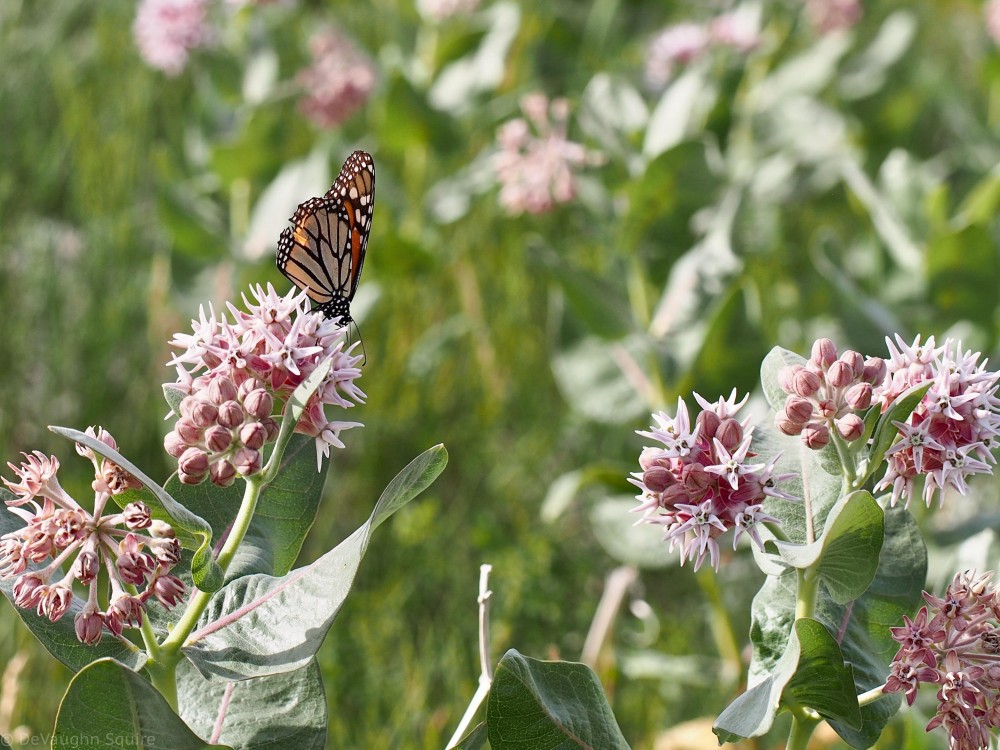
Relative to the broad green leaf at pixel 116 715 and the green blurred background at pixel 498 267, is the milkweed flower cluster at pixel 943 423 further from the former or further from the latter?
the green blurred background at pixel 498 267

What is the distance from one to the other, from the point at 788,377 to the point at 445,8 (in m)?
2.66

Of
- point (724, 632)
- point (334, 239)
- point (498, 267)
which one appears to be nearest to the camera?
point (334, 239)

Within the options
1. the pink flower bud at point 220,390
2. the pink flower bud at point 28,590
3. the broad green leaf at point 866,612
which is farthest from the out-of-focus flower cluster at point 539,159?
the pink flower bud at point 28,590

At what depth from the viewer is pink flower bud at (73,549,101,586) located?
0.93 meters

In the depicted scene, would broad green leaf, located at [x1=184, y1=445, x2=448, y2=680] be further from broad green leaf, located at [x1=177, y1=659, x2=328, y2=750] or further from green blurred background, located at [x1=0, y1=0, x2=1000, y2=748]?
green blurred background, located at [x1=0, y1=0, x2=1000, y2=748]

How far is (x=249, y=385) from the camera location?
101 cm

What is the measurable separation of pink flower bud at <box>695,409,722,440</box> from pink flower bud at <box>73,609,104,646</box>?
1.75 ft

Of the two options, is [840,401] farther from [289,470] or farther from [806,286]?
[806,286]

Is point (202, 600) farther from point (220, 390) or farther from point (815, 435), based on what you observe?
point (815, 435)

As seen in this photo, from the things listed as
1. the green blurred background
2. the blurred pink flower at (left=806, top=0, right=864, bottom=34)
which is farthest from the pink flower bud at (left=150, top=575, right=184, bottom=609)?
the blurred pink flower at (left=806, top=0, right=864, bottom=34)

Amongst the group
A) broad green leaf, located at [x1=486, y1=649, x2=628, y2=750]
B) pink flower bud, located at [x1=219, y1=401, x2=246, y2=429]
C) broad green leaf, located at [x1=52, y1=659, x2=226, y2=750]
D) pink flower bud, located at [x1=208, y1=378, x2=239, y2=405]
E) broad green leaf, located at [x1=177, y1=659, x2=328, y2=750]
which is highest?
pink flower bud, located at [x1=208, y1=378, x2=239, y2=405]

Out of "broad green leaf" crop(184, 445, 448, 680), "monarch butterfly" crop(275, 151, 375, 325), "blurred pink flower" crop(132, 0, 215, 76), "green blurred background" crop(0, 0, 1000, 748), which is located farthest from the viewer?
"blurred pink flower" crop(132, 0, 215, 76)

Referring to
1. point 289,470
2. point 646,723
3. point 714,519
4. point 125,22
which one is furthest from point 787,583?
point 125,22

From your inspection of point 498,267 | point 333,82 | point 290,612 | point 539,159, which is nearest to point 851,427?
point 290,612
